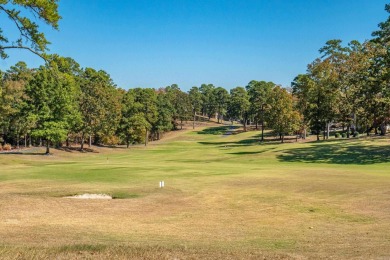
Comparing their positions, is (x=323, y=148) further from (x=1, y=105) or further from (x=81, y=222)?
(x=1, y=105)

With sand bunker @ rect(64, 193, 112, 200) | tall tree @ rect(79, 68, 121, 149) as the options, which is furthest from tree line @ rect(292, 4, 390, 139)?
sand bunker @ rect(64, 193, 112, 200)

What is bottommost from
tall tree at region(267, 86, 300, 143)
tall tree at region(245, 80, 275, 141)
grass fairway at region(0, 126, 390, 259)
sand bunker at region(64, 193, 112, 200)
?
sand bunker at region(64, 193, 112, 200)

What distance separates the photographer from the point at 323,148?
6159cm

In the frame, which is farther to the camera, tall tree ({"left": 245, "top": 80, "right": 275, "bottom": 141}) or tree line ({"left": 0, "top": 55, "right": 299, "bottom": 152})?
tall tree ({"left": 245, "top": 80, "right": 275, "bottom": 141})

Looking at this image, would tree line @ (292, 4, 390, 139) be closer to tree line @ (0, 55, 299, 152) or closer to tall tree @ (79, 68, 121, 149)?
tree line @ (0, 55, 299, 152)

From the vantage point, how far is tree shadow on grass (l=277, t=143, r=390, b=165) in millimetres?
49941

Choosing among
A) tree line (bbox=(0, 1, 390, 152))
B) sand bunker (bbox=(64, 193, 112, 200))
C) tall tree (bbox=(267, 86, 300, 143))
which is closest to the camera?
sand bunker (bbox=(64, 193, 112, 200))

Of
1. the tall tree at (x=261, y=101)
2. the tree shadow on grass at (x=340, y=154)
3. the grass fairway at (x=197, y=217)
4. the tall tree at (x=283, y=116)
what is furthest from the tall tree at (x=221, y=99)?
the grass fairway at (x=197, y=217)

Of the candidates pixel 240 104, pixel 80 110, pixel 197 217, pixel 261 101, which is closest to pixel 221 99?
pixel 240 104

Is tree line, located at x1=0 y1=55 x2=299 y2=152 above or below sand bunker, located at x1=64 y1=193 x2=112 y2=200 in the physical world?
above

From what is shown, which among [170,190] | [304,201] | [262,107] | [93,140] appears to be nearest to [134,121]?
[93,140]

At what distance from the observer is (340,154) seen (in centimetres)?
5541

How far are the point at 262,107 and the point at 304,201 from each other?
96229 millimetres

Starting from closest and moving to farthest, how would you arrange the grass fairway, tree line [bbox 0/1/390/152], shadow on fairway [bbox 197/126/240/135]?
the grass fairway → tree line [bbox 0/1/390/152] → shadow on fairway [bbox 197/126/240/135]
